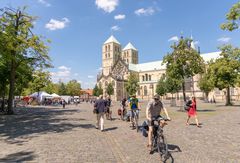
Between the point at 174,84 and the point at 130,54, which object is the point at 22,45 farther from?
the point at 130,54

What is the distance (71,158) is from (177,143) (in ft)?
13.8

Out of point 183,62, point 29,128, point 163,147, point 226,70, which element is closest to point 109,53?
point 226,70

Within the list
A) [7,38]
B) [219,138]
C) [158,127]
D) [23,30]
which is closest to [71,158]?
[158,127]

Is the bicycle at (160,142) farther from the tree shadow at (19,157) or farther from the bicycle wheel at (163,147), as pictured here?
the tree shadow at (19,157)

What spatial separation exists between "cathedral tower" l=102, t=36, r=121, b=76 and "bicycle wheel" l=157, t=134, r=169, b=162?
113m

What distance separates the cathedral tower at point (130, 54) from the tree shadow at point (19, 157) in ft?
398

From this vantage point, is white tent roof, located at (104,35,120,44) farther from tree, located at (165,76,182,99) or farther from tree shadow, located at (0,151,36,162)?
tree shadow, located at (0,151,36,162)

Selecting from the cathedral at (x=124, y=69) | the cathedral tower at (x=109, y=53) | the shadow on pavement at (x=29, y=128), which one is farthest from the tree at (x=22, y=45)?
the cathedral tower at (x=109, y=53)

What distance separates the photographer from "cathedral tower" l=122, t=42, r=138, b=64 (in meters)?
128

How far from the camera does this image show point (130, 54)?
128 meters

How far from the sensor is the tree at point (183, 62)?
83.7ft

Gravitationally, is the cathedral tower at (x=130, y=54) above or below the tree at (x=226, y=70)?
above

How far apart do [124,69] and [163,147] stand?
10546cm

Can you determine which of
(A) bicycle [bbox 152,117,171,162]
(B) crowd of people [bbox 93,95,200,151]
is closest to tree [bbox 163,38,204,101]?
(B) crowd of people [bbox 93,95,200,151]
